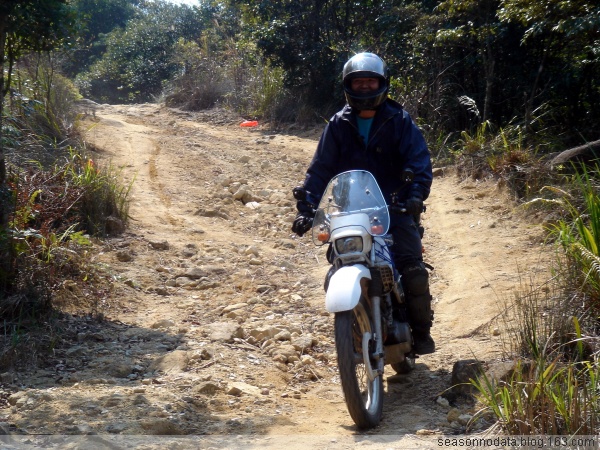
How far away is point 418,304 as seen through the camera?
431 cm

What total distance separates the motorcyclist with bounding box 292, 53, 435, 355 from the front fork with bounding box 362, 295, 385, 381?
17.6 inches

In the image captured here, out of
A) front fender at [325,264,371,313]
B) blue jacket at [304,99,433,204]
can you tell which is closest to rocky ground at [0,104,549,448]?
front fender at [325,264,371,313]

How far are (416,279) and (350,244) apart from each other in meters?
0.64

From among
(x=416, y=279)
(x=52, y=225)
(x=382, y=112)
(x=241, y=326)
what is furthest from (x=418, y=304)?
(x=52, y=225)

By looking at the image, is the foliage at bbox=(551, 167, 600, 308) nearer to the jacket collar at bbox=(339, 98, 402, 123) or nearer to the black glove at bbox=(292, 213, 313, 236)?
the jacket collar at bbox=(339, 98, 402, 123)

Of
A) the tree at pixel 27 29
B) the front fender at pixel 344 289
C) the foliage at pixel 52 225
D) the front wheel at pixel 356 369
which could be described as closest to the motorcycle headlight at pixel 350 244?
the front fender at pixel 344 289

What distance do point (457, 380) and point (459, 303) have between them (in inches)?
68.0

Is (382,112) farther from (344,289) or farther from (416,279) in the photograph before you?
(344,289)

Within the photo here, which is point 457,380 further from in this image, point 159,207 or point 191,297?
point 159,207

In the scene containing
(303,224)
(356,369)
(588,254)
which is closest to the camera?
(356,369)

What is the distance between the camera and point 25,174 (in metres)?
6.91

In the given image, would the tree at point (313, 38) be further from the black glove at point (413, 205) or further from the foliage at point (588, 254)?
the black glove at point (413, 205)

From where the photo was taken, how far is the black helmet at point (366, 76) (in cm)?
420

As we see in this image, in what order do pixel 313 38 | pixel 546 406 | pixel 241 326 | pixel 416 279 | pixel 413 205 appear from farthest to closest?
pixel 313 38
pixel 241 326
pixel 416 279
pixel 413 205
pixel 546 406
